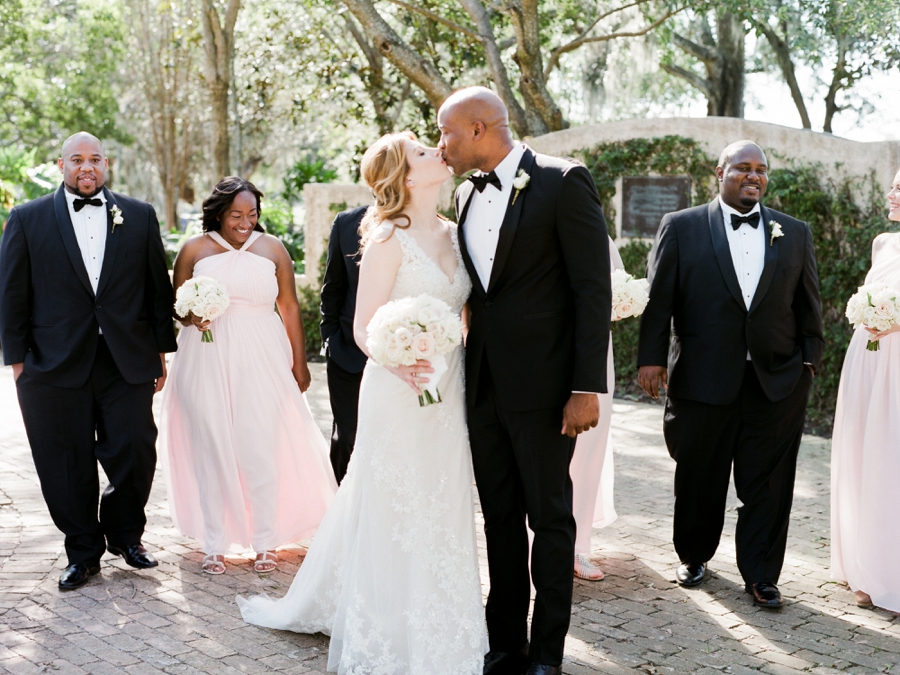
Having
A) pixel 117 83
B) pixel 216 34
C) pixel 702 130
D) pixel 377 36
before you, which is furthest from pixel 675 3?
pixel 117 83

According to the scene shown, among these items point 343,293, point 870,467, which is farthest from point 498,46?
point 870,467

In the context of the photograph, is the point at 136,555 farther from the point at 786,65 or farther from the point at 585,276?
the point at 786,65

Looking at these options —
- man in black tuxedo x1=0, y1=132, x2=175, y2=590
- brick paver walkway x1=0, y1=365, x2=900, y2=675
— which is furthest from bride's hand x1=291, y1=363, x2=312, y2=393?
brick paver walkway x1=0, y1=365, x2=900, y2=675

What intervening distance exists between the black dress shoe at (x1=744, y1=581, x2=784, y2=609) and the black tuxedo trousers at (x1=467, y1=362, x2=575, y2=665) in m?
1.46

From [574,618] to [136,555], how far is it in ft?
8.38

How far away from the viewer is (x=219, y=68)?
544 inches

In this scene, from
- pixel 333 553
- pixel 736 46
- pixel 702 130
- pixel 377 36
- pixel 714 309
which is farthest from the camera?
pixel 736 46

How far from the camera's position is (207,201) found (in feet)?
19.9

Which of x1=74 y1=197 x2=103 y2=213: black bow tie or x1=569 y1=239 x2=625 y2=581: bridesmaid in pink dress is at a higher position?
x1=74 y1=197 x2=103 y2=213: black bow tie

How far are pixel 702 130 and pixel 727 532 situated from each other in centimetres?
566

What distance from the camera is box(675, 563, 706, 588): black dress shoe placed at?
536 cm

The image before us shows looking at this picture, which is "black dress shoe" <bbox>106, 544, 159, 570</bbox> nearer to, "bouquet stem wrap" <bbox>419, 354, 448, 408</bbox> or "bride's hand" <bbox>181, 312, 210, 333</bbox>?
"bride's hand" <bbox>181, 312, 210, 333</bbox>

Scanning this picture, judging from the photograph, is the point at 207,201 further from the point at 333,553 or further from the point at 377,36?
the point at 377,36

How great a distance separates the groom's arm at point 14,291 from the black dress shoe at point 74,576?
3.81 feet
